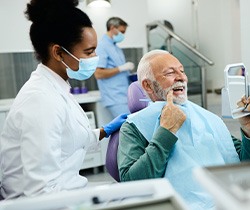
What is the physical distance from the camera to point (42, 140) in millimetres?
1046

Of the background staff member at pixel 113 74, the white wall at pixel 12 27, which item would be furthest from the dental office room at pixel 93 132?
the white wall at pixel 12 27

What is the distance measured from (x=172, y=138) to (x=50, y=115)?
0.48m

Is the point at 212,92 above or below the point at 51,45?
below

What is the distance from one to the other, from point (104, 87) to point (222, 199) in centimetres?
283

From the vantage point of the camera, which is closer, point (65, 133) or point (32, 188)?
point (32, 188)

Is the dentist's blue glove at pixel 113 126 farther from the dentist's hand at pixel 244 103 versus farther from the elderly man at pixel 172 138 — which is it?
the dentist's hand at pixel 244 103

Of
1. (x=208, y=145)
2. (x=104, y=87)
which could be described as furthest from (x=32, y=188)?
(x=104, y=87)

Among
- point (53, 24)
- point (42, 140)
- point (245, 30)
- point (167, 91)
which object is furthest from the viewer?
point (245, 30)

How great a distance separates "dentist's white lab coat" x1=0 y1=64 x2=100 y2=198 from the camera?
1043 millimetres

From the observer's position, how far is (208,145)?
1310 millimetres

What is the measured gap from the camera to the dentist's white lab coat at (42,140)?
3.42 ft

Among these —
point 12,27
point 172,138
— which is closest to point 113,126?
point 172,138

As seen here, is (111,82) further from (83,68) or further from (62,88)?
(62,88)

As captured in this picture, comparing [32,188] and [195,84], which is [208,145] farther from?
[195,84]
